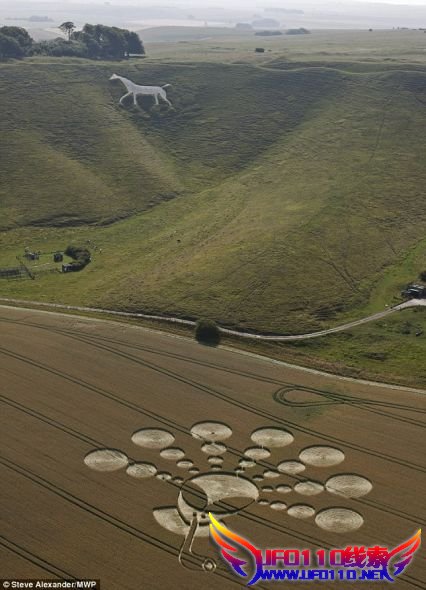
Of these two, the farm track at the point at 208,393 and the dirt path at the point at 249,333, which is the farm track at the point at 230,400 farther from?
the dirt path at the point at 249,333

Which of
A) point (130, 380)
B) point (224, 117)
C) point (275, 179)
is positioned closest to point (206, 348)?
point (130, 380)

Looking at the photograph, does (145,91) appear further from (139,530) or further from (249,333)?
(139,530)

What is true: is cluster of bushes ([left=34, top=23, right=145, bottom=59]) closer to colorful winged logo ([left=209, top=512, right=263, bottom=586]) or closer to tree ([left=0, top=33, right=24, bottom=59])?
tree ([left=0, top=33, right=24, bottom=59])

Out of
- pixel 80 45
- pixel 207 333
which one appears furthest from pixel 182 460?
pixel 80 45

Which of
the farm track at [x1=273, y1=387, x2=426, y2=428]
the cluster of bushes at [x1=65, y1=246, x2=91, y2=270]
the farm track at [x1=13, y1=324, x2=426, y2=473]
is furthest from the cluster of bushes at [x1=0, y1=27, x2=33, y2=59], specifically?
the farm track at [x1=273, y1=387, x2=426, y2=428]

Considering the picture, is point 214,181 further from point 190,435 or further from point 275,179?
point 190,435

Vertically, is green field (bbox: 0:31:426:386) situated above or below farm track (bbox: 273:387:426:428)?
above
